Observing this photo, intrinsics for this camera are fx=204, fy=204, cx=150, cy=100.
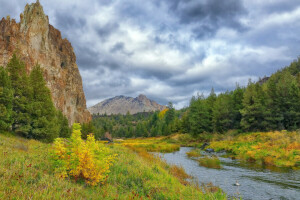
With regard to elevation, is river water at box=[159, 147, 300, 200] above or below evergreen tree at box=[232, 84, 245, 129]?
below

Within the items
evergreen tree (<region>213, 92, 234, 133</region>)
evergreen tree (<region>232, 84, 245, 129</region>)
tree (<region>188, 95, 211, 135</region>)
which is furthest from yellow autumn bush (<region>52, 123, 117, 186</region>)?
tree (<region>188, 95, 211, 135</region>)

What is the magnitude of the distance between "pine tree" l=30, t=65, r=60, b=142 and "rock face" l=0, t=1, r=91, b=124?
125 feet

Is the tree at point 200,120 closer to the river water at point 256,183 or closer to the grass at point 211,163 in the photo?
the grass at point 211,163

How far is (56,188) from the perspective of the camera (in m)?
6.68

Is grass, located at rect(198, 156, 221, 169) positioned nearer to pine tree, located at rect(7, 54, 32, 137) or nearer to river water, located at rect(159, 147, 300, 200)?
river water, located at rect(159, 147, 300, 200)

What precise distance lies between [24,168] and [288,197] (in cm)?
1304

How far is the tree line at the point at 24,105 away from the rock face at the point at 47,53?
3863cm

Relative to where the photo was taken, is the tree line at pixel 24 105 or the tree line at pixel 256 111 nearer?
the tree line at pixel 24 105

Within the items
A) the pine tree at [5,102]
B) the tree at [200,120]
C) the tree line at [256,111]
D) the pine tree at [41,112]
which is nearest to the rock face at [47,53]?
the pine tree at [41,112]

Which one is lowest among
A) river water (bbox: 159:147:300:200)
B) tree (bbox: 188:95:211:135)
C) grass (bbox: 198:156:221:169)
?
grass (bbox: 198:156:221:169)

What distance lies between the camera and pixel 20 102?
2583 cm

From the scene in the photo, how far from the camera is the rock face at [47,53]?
3228 inches

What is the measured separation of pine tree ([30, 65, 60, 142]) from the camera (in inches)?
1048

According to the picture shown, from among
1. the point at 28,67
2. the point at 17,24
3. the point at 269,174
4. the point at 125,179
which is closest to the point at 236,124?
the point at 269,174
